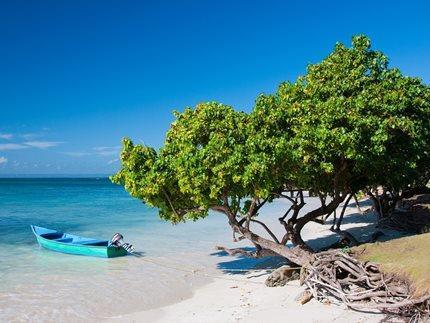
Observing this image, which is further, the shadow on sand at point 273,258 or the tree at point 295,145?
the shadow on sand at point 273,258

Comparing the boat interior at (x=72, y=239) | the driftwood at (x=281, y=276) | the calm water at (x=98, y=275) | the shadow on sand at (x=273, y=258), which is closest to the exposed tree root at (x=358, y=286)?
the driftwood at (x=281, y=276)

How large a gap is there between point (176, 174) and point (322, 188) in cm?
451

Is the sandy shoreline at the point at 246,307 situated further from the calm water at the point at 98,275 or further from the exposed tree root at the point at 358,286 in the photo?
the calm water at the point at 98,275

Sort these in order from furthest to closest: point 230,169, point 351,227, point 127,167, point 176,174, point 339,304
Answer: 1. point 351,227
2. point 127,167
3. point 176,174
4. point 230,169
5. point 339,304

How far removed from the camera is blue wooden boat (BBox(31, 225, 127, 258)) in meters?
17.6

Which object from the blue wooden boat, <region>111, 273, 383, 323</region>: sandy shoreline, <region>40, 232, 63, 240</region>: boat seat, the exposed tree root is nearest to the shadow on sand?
<region>111, 273, 383, 323</region>: sandy shoreline

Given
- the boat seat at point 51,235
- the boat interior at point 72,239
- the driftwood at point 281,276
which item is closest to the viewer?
the driftwood at point 281,276

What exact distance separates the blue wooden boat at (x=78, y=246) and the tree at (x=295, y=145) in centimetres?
529

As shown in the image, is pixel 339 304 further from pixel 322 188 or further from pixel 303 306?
pixel 322 188

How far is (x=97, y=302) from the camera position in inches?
471

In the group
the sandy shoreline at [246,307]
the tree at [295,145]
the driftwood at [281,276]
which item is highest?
the tree at [295,145]

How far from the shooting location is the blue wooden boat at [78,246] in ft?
57.7

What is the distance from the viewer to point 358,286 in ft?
32.0

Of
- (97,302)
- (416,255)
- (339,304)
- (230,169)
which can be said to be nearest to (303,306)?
(339,304)
